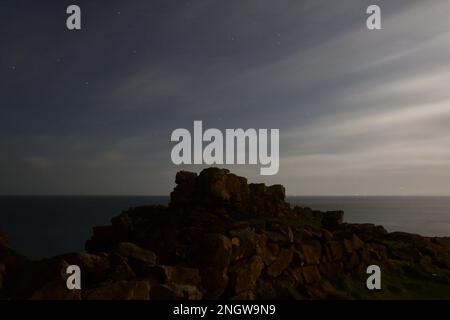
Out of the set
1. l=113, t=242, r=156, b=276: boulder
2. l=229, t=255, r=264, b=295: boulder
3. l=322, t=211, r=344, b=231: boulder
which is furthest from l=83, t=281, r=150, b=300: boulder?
l=322, t=211, r=344, b=231: boulder

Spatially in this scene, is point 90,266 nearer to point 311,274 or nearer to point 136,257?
point 136,257

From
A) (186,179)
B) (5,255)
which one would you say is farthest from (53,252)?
(5,255)

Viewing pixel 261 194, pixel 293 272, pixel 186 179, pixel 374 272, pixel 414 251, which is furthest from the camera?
pixel 261 194

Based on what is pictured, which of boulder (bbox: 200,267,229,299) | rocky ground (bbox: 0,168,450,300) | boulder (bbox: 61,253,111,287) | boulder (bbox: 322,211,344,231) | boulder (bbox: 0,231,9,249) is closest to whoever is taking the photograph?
rocky ground (bbox: 0,168,450,300)

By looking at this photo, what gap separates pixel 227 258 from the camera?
2688cm

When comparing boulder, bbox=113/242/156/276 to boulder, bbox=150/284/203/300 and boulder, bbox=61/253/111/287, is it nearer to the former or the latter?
boulder, bbox=61/253/111/287

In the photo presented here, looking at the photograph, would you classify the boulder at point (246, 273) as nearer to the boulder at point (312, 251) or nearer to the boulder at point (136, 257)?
the boulder at point (312, 251)

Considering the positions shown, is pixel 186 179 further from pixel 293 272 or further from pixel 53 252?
pixel 53 252

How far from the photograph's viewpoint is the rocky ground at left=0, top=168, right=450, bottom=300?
21.0 metres

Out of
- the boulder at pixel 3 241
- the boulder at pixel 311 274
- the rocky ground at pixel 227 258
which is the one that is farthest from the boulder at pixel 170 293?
the boulder at pixel 311 274

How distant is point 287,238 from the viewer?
1331 inches
